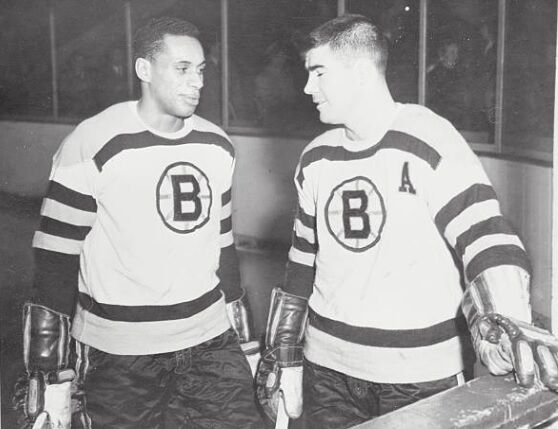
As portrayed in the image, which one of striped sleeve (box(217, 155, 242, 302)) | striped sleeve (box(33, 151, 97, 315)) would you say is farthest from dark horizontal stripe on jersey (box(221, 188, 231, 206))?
striped sleeve (box(33, 151, 97, 315))

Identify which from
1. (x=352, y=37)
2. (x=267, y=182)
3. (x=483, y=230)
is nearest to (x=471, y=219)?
(x=483, y=230)

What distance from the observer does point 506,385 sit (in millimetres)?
832

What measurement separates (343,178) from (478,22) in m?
2.72

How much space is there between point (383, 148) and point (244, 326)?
28.8 inches

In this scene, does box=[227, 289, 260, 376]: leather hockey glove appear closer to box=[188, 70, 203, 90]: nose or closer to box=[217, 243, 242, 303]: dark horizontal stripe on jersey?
box=[217, 243, 242, 303]: dark horizontal stripe on jersey

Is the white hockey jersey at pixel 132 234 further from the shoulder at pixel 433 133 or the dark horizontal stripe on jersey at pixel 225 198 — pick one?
the shoulder at pixel 433 133

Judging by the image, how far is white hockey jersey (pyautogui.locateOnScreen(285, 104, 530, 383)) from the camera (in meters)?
1.42

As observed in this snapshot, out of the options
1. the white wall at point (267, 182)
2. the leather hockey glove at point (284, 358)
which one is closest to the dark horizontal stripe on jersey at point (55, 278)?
the leather hockey glove at point (284, 358)

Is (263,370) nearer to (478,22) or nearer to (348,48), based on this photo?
(348,48)

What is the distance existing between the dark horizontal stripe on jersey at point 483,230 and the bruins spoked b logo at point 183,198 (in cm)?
69

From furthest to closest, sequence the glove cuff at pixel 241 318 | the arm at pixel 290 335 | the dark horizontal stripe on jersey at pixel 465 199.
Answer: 1. the glove cuff at pixel 241 318
2. the arm at pixel 290 335
3. the dark horizontal stripe on jersey at pixel 465 199

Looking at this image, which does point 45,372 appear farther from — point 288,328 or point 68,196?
point 288,328

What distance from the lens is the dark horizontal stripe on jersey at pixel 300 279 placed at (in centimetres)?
168

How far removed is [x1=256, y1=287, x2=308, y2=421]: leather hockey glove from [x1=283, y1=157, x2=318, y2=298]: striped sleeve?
31 mm
